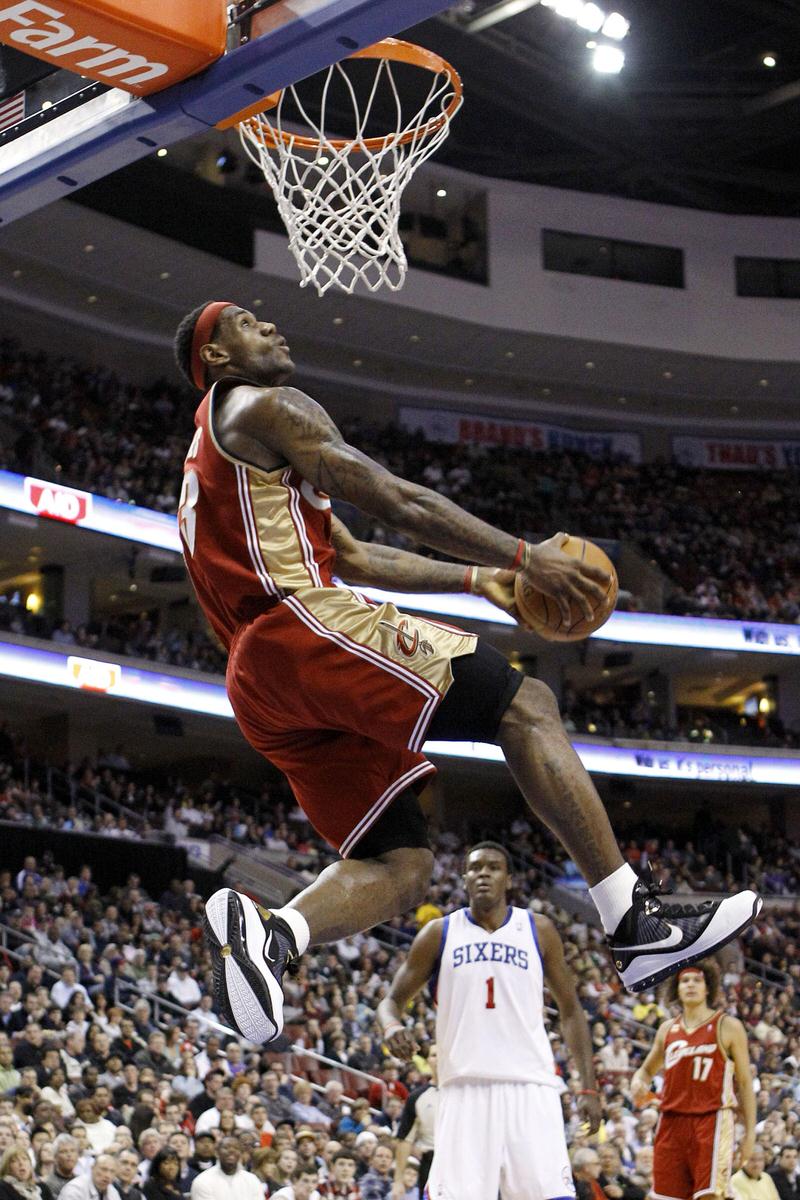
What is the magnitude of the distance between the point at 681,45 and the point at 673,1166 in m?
27.2

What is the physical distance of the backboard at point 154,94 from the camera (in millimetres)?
5141

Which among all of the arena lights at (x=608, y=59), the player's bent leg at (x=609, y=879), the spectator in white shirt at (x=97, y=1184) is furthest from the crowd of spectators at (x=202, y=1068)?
the arena lights at (x=608, y=59)

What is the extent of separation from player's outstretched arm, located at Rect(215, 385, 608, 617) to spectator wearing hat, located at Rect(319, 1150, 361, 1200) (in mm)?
7254

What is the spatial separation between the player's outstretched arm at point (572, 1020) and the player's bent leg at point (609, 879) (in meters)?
2.95

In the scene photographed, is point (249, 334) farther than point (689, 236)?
No

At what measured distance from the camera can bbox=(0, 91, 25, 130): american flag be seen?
5.96 meters

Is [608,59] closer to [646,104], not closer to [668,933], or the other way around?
[646,104]

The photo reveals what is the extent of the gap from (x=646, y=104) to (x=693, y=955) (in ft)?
100

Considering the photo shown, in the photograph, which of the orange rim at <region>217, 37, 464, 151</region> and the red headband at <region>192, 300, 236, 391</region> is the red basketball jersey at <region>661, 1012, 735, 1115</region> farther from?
the red headband at <region>192, 300, 236, 391</region>

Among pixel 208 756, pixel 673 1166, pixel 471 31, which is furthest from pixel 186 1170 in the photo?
pixel 471 31

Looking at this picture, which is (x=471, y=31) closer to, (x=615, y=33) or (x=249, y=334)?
(x=615, y=33)

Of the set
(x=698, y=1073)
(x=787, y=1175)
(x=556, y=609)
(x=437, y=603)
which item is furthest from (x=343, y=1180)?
(x=437, y=603)

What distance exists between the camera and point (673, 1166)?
26.3ft

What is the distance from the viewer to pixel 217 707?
85.9 feet
